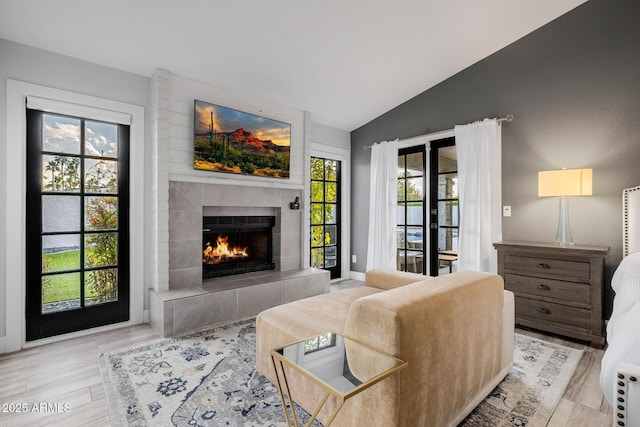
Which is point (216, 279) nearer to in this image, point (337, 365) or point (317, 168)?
point (317, 168)

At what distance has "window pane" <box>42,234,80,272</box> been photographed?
2658 millimetres

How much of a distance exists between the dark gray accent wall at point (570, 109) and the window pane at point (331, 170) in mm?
1796

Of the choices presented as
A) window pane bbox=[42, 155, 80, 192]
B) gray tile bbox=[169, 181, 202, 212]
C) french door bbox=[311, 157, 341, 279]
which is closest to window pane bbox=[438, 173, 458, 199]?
french door bbox=[311, 157, 341, 279]

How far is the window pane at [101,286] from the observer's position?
2.88m

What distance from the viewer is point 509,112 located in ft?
11.2

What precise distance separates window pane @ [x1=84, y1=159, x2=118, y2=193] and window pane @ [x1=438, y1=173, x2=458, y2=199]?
3.61 m

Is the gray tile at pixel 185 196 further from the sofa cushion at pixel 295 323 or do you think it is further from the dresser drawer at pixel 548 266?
the dresser drawer at pixel 548 266

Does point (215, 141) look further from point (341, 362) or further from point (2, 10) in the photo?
point (341, 362)

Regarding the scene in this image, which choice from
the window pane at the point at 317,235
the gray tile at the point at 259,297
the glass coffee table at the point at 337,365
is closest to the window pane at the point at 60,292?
the gray tile at the point at 259,297

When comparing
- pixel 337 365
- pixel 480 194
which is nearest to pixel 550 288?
pixel 480 194

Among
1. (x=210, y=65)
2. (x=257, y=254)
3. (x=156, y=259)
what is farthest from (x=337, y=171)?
(x=156, y=259)

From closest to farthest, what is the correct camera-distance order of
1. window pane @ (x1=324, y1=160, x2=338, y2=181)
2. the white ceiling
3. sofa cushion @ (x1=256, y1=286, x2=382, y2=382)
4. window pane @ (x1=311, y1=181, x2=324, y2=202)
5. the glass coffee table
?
the glass coffee table → sofa cushion @ (x1=256, y1=286, x2=382, y2=382) → the white ceiling → window pane @ (x1=311, y1=181, x2=324, y2=202) → window pane @ (x1=324, y1=160, x2=338, y2=181)

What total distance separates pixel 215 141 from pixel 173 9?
3.99ft

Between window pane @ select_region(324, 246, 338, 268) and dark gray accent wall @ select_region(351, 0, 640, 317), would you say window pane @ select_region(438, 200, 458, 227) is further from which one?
window pane @ select_region(324, 246, 338, 268)
